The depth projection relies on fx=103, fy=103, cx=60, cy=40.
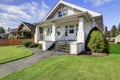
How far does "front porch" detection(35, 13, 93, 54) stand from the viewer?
10.6m

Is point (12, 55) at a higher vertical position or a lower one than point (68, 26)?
lower

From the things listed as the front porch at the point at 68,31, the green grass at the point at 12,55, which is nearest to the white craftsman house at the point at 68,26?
the front porch at the point at 68,31

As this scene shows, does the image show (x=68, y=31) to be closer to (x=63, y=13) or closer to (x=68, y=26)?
(x=68, y=26)

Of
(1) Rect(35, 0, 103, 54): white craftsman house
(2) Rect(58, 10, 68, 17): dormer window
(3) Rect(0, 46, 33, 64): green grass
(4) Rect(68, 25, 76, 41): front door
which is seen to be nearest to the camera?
(3) Rect(0, 46, 33, 64): green grass

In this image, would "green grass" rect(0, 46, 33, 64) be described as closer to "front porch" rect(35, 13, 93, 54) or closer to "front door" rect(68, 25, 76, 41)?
"front porch" rect(35, 13, 93, 54)

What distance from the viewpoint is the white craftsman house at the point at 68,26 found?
425 inches

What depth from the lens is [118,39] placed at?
51719mm

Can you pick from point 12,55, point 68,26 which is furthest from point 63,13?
point 12,55

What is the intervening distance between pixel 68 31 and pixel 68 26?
2.47 ft

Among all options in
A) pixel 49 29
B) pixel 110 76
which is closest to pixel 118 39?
pixel 49 29

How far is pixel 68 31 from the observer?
50.9 ft

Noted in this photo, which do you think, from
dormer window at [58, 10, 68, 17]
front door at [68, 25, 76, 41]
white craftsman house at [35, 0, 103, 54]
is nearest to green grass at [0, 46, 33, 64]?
white craftsman house at [35, 0, 103, 54]

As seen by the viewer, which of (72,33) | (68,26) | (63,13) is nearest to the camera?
(72,33)

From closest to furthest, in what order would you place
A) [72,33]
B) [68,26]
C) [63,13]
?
[72,33]
[68,26]
[63,13]
